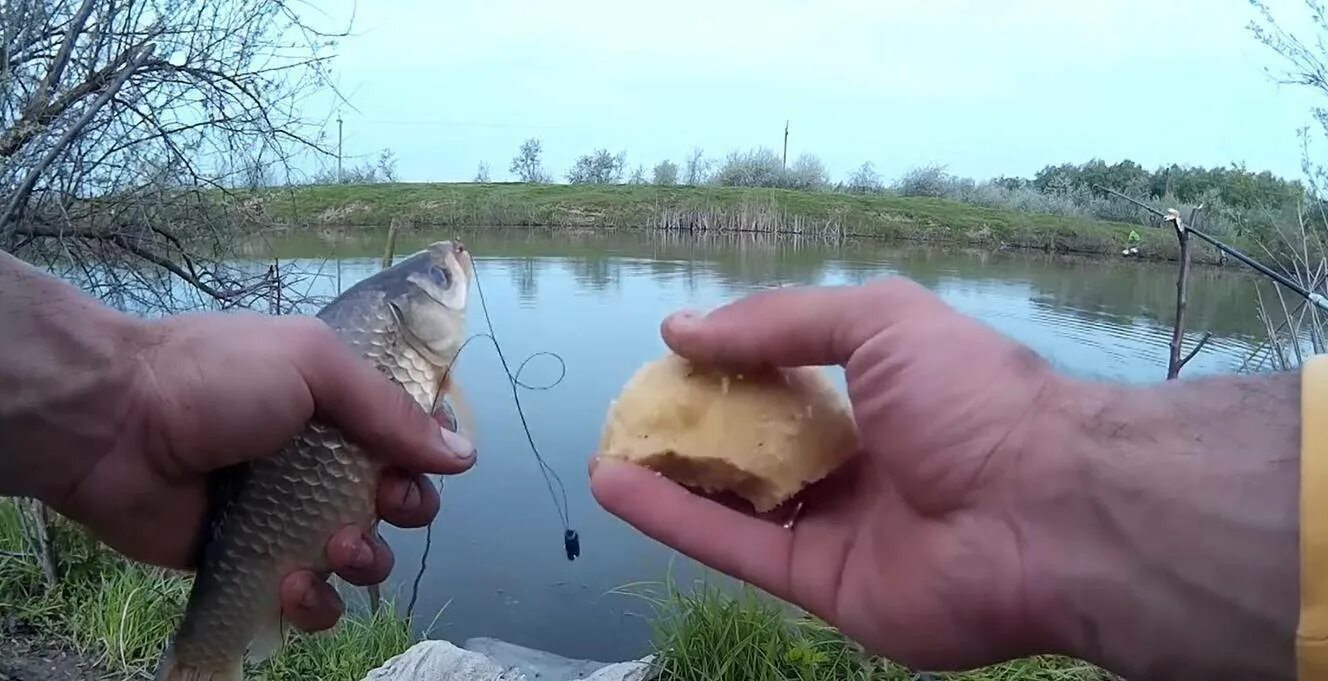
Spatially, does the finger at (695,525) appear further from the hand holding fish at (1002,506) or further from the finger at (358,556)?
the finger at (358,556)

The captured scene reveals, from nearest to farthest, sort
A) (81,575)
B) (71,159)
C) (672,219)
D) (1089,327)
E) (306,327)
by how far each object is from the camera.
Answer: (306,327) < (81,575) < (71,159) < (1089,327) < (672,219)

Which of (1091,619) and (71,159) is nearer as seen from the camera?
(1091,619)

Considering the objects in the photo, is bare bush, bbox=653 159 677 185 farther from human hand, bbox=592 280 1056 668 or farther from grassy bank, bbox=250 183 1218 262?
human hand, bbox=592 280 1056 668

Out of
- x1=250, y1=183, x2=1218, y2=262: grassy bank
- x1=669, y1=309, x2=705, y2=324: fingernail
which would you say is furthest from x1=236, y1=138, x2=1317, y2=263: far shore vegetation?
x1=669, y1=309, x2=705, y2=324: fingernail

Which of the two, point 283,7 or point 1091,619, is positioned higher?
point 283,7

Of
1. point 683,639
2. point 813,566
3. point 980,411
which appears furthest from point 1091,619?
point 683,639

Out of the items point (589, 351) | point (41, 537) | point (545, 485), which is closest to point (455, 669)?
point (41, 537)

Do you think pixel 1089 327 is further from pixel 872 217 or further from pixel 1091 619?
pixel 872 217
